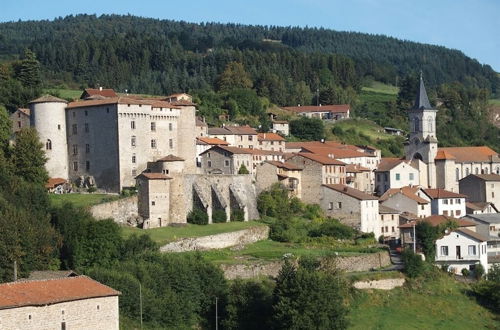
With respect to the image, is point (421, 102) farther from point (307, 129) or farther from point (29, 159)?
point (29, 159)

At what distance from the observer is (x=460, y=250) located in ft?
207

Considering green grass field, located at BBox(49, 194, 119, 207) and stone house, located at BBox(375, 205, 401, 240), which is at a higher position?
green grass field, located at BBox(49, 194, 119, 207)

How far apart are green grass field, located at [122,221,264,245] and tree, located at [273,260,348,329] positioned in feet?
29.6

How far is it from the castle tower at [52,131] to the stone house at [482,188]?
3434 cm

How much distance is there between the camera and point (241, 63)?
121812mm

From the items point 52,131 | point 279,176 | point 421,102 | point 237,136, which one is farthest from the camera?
point 421,102

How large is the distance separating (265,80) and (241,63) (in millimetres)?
7989

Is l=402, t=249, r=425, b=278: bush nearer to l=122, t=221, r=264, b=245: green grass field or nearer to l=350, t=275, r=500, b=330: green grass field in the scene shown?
l=350, t=275, r=500, b=330: green grass field

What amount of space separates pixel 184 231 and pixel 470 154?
39455 mm

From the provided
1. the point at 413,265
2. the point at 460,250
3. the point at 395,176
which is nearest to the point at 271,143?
the point at 395,176

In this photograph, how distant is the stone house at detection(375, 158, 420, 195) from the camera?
79000 mm

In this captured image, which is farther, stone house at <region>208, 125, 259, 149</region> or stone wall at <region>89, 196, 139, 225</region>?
stone house at <region>208, 125, 259, 149</region>

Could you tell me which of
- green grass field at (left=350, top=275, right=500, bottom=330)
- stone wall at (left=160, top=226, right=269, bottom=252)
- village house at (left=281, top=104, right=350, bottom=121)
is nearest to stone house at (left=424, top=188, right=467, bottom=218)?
green grass field at (left=350, top=275, right=500, bottom=330)

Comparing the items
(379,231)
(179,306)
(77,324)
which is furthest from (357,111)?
(77,324)
